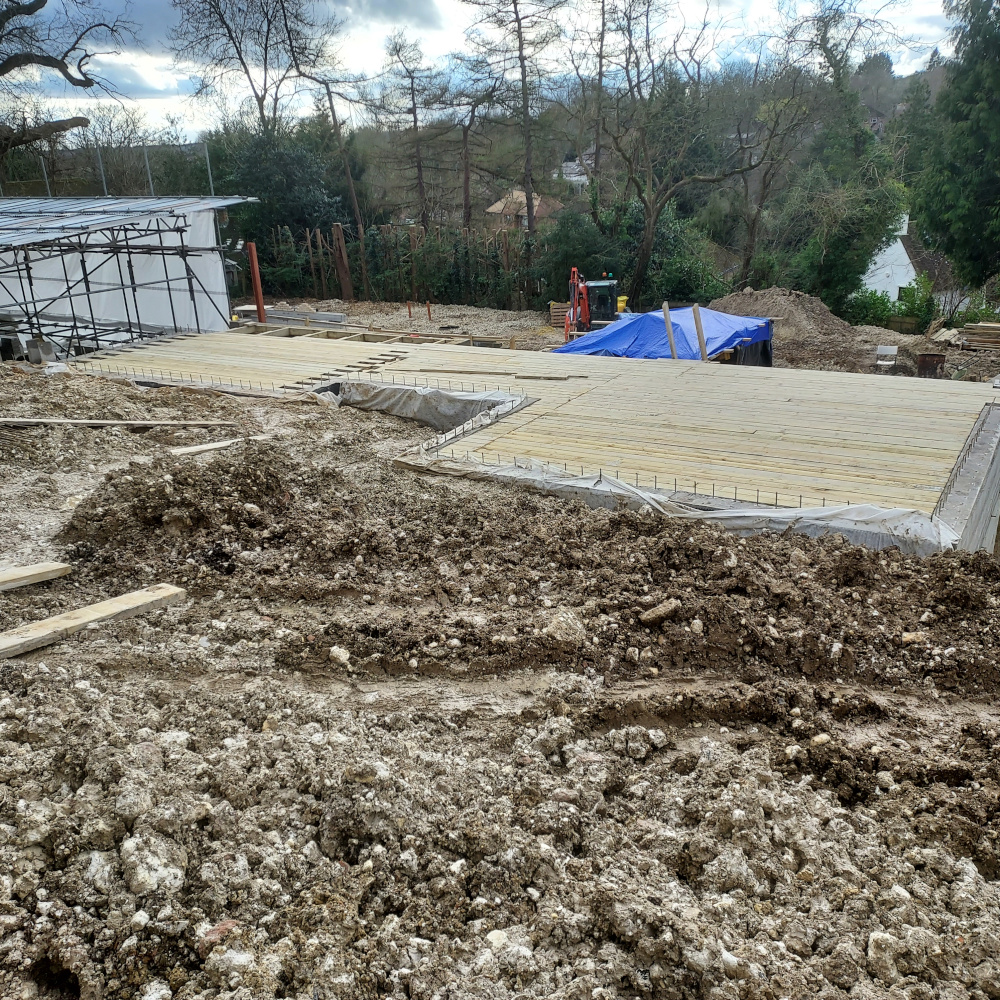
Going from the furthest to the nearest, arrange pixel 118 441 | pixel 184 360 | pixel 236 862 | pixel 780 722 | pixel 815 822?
pixel 184 360 → pixel 118 441 → pixel 780 722 → pixel 815 822 → pixel 236 862

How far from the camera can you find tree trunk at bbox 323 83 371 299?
24312mm

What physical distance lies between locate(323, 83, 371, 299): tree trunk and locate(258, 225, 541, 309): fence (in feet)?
0.21

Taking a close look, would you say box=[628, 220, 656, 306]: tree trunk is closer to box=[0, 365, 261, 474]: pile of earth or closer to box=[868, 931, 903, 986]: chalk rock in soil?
box=[0, 365, 261, 474]: pile of earth

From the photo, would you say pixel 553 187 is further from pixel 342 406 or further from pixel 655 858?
pixel 655 858

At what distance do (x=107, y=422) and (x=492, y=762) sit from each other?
6107mm

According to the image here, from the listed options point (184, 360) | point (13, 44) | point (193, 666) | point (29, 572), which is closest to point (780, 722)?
point (193, 666)

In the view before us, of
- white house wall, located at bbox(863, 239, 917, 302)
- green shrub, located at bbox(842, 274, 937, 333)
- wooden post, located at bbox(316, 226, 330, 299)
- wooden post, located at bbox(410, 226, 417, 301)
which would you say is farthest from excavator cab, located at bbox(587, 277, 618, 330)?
white house wall, located at bbox(863, 239, 917, 302)

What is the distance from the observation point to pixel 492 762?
3.06 m

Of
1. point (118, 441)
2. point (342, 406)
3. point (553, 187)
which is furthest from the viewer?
point (553, 187)

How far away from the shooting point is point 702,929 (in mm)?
2250

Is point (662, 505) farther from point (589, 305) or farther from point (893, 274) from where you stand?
point (893, 274)

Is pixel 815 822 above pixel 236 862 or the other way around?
the other way around

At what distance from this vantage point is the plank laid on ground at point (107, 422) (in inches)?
286

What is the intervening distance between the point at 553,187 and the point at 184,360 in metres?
19.7
